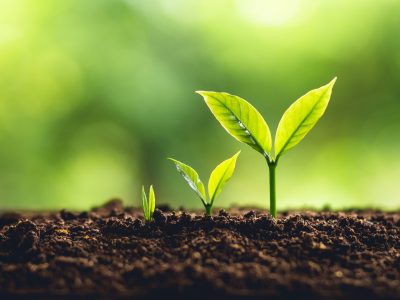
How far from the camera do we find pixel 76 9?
838 cm

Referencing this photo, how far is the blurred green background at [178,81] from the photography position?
8172mm

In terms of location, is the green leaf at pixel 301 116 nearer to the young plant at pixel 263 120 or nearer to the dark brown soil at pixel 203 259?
the young plant at pixel 263 120

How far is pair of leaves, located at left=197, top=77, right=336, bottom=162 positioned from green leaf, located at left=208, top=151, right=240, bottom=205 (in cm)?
12

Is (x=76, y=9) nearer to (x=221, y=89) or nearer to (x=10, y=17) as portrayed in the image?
(x=10, y=17)

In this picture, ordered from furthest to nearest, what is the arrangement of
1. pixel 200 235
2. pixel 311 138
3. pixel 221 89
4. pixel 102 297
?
pixel 311 138, pixel 221 89, pixel 200 235, pixel 102 297

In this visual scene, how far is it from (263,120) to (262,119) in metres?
0.02

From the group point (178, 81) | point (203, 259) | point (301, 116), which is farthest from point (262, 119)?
point (178, 81)

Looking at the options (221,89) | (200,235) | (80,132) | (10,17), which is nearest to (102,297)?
(200,235)

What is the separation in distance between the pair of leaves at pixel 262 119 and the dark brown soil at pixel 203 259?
0.25 metres

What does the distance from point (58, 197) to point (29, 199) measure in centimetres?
60

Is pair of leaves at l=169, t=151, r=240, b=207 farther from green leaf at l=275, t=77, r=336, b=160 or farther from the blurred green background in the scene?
the blurred green background

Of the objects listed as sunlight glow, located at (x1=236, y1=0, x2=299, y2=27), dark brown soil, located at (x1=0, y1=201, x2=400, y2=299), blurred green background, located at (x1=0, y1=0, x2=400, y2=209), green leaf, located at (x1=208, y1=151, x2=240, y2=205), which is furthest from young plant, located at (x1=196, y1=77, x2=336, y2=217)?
sunlight glow, located at (x1=236, y1=0, x2=299, y2=27)

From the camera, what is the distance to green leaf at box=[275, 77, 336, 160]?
1.43 metres

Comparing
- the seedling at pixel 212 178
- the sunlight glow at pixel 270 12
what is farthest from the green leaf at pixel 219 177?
the sunlight glow at pixel 270 12
